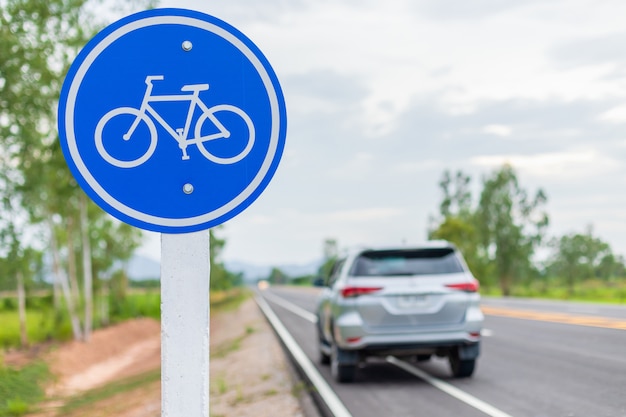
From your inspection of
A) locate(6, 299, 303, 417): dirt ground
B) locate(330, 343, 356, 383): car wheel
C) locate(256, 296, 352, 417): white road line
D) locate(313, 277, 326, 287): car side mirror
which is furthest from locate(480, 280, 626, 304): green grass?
locate(330, 343, 356, 383): car wheel

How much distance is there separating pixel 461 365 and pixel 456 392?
119 cm

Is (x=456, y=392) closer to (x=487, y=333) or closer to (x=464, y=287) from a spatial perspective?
(x=464, y=287)

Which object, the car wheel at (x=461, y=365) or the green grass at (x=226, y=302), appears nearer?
the car wheel at (x=461, y=365)

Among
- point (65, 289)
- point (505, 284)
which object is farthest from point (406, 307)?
point (505, 284)

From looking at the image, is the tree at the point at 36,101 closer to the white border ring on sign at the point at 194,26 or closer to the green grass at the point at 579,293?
the white border ring on sign at the point at 194,26

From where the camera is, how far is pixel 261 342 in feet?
69.4

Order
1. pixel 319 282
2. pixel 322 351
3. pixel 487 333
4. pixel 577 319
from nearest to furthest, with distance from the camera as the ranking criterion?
pixel 322 351 < pixel 319 282 < pixel 487 333 < pixel 577 319

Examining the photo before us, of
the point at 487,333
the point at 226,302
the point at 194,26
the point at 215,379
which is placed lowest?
the point at 226,302

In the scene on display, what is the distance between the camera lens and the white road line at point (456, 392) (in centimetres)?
900

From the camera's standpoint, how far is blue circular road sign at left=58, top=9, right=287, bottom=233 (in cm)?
281

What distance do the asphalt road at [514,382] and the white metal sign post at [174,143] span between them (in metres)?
6.59

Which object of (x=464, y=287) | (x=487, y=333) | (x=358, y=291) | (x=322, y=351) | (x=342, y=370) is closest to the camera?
(x=358, y=291)

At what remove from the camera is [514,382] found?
37.0ft

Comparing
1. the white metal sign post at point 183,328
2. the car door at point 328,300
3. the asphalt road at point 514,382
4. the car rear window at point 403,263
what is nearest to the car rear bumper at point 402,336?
the asphalt road at point 514,382
